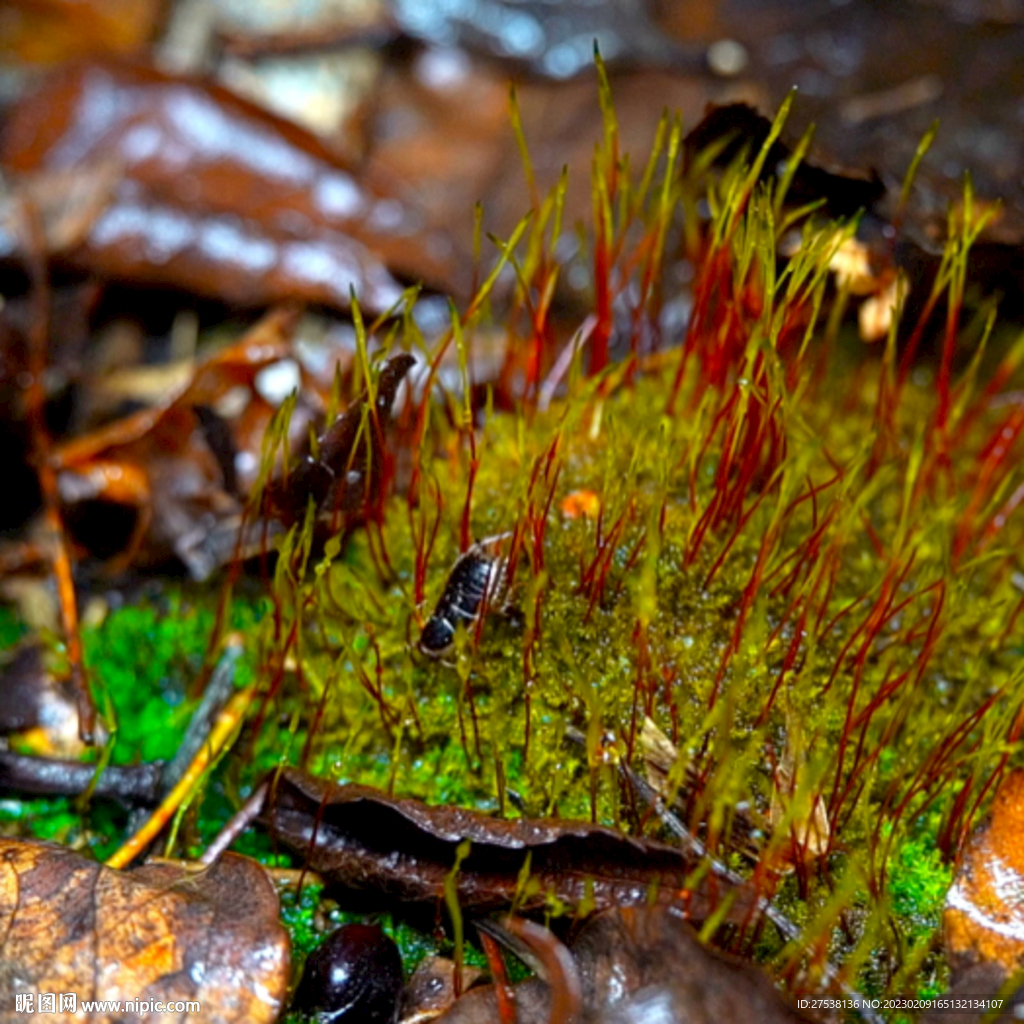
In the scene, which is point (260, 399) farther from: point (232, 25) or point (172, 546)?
point (232, 25)

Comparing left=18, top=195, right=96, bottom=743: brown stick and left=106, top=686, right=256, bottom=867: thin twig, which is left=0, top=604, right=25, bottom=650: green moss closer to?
left=18, top=195, right=96, bottom=743: brown stick

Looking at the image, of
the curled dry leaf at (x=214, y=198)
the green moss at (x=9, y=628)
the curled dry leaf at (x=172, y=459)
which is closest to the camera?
the green moss at (x=9, y=628)

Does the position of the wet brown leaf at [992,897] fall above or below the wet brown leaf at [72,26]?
below

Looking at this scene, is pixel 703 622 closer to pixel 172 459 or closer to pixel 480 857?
pixel 480 857

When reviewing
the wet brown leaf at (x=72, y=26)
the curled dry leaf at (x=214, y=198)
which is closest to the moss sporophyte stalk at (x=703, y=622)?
the curled dry leaf at (x=214, y=198)

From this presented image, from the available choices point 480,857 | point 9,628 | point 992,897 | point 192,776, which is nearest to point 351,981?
point 480,857

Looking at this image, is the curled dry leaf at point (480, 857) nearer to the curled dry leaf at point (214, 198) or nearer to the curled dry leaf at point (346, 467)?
the curled dry leaf at point (346, 467)

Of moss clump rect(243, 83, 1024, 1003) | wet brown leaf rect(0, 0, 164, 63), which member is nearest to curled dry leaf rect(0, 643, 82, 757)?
moss clump rect(243, 83, 1024, 1003)
